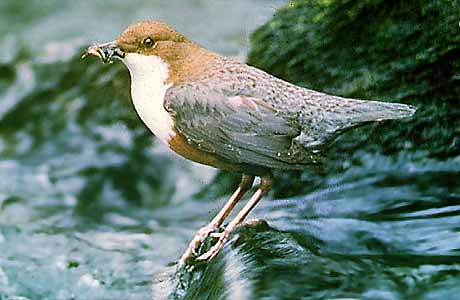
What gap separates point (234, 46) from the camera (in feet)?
19.1

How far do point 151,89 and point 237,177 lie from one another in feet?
5.64

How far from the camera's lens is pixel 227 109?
361 centimetres

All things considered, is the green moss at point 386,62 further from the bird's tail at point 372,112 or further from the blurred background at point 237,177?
the bird's tail at point 372,112

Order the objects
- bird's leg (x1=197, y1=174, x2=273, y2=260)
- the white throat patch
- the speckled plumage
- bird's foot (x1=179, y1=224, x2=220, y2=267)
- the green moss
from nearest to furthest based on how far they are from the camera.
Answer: the speckled plumage
the white throat patch
bird's leg (x1=197, y1=174, x2=273, y2=260)
bird's foot (x1=179, y1=224, x2=220, y2=267)
the green moss

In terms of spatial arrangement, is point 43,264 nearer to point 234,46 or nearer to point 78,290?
point 78,290

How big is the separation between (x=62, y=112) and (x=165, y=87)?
2.61 meters

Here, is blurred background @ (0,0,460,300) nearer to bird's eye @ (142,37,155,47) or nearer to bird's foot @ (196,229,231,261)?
bird's foot @ (196,229,231,261)

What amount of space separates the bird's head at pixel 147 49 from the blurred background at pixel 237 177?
2.21 feet

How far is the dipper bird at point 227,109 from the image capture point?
3531mm

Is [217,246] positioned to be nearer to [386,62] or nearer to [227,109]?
[227,109]

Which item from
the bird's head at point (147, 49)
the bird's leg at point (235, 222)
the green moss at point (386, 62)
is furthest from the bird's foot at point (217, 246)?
the green moss at point (386, 62)

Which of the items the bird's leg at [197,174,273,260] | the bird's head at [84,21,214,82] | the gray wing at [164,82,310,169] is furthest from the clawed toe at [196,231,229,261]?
the bird's head at [84,21,214,82]

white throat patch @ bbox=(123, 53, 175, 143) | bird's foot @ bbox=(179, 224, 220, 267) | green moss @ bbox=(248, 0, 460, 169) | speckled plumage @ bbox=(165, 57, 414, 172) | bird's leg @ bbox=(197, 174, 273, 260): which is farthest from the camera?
green moss @ bbox=(248, 0, 460, 169)

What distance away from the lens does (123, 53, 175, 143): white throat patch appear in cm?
366
